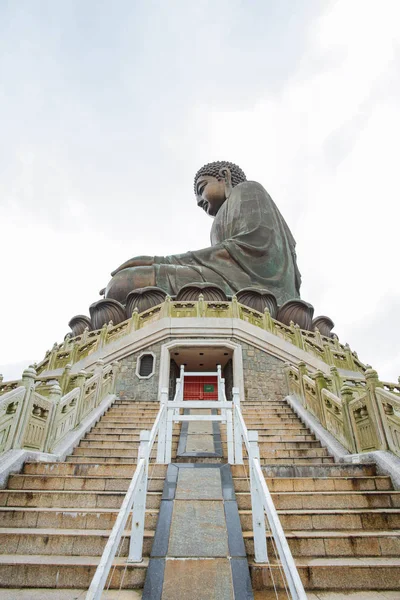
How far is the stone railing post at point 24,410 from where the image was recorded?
4883 mm

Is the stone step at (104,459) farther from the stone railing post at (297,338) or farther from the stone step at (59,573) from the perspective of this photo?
the stone railing post at (297,338)

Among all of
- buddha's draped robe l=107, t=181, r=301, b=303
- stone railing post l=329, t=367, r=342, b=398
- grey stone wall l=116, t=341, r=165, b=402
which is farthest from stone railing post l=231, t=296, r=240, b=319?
buddha's draped robe l=107, t=181, r=301, b=303

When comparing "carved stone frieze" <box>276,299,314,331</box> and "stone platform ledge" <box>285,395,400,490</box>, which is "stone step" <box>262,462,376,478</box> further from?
"carved stone frieze" <box>276,299,314,331</box>

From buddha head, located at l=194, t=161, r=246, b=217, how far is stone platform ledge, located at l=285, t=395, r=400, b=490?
85.3 feet

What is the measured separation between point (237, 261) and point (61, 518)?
18845mm

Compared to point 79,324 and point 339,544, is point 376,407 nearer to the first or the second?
point 339,544

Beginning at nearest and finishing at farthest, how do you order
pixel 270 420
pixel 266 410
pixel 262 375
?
pixel 270 420 < pixel 266 410 < pixel 262 375

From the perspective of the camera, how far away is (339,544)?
9.89ft

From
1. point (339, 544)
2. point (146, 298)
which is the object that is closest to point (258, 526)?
point (339, 544)

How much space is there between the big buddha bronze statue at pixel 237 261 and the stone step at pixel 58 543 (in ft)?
51.9

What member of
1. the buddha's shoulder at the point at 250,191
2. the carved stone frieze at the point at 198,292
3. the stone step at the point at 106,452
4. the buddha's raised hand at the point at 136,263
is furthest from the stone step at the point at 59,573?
the buddha's shoulder at the point at 250,191

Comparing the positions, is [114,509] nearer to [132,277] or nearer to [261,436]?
[261,436]

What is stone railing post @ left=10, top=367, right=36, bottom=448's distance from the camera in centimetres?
488

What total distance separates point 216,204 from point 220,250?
1099 cm
